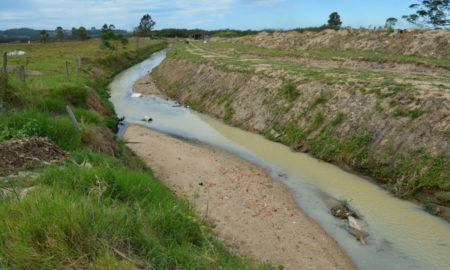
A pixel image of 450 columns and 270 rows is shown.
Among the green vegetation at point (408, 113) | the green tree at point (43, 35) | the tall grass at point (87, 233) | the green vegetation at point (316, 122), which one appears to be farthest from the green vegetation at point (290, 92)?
the green tree at point (43, 35)

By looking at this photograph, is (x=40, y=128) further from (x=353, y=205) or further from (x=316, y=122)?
(x=316, y=122)

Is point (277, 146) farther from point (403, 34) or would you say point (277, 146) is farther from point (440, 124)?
point (403, 34)

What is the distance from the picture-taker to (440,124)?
12453 millimetres

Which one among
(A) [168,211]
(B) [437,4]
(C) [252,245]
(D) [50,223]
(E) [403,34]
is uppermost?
(B) [437,4]

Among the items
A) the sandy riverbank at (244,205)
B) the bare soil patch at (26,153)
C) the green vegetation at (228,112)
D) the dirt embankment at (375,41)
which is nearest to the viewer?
the bare soil patch at (26,153)

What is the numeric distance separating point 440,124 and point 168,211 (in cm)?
1197

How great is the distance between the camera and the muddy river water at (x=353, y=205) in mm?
8547

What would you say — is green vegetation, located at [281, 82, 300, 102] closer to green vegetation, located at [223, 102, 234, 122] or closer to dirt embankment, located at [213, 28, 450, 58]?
Answer: green vegetation, located at [223, 102, 234, 122]

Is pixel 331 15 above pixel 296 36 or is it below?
above

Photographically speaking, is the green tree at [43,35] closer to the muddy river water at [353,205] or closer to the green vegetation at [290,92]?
the muddy river water at [353,205]

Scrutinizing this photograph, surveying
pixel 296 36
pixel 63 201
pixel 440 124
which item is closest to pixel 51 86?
pixel 63 201

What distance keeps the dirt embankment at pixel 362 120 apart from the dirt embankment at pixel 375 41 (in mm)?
13329

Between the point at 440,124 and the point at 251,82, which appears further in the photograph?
the point at 251,82

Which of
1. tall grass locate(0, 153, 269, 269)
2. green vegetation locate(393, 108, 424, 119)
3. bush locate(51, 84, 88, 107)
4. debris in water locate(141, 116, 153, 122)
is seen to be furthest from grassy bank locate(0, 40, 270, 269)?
debris in water locate(141, 116, 153, 122)
